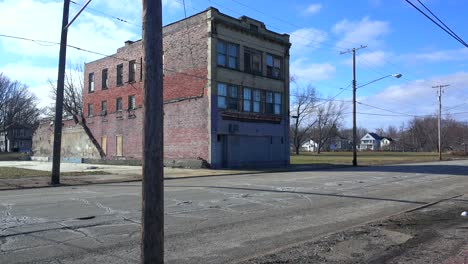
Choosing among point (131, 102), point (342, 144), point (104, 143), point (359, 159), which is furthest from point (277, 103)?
point (342, 144)

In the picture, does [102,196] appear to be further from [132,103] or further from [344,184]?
[132,103]

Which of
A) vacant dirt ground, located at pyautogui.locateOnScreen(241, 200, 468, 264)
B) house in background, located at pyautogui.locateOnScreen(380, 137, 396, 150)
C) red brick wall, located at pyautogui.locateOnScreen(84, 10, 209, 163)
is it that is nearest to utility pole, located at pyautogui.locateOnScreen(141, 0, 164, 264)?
vacant dirt ground, located at pyautogui.locateOnScreen(241, 200, 468, 264)

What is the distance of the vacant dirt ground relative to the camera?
6.74 meters

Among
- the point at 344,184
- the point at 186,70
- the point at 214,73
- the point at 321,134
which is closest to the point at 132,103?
the point at 186,70

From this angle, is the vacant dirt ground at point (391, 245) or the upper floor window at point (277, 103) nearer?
the vacant dirt ground at point (391, 245)

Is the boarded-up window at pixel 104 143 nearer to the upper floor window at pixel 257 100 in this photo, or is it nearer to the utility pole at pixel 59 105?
the upper floor window at pixel 257 100

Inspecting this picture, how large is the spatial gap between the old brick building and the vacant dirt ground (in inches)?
972

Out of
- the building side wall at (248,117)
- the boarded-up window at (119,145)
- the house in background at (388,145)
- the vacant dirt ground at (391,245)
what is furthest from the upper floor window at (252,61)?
the house in background at (388,145)

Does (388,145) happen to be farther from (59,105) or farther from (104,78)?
(59,105)

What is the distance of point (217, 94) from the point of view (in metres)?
34.7

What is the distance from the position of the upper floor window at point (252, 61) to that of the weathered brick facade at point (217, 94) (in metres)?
0.06

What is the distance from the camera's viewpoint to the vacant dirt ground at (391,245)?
22.1ft

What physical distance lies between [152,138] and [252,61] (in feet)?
114

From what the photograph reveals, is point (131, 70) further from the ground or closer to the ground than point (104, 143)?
further from the ground
